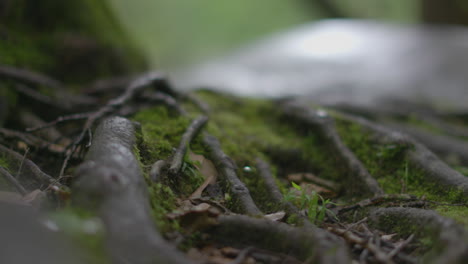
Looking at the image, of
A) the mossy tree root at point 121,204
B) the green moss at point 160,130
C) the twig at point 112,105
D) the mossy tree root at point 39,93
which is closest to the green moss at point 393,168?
the green moss at point 160,130

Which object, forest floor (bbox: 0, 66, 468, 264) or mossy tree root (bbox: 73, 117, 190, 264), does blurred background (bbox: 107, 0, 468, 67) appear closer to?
forest floor (bbox: 0, 66, 468, 264)

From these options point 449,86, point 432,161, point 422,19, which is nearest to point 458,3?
point 422,19

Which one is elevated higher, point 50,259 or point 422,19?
point 422,19

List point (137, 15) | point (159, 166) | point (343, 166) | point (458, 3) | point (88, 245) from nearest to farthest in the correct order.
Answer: point (88, 245)
point (159, 166)
point (343, 166)
point (458, 3)
point (137, 15)

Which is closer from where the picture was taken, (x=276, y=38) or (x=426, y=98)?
(x=426, y=98)

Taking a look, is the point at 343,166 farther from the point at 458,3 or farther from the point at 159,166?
the point at 458,3

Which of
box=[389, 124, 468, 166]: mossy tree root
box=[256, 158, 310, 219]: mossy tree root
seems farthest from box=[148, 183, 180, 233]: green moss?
box=[389, 124, 468, 166]: mossy tree root
